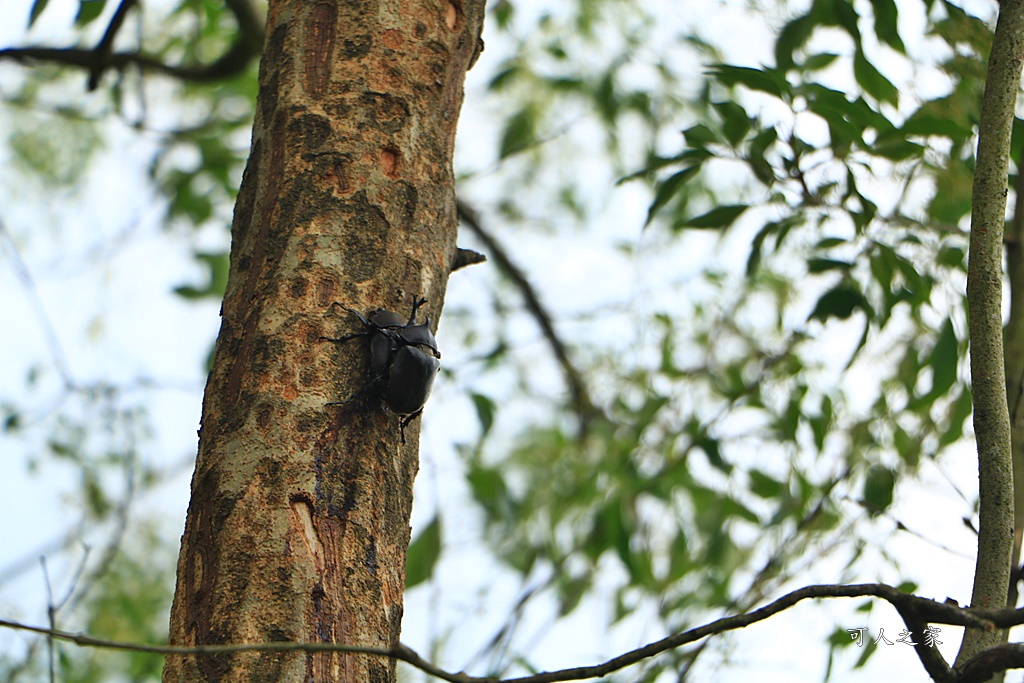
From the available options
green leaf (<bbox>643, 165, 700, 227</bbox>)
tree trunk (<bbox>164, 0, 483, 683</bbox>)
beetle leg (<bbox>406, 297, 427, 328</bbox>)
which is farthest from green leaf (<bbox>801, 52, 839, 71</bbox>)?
beetle leg (<bbox>406, 297, 427, 328</bbox>)

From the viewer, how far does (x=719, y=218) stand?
2.21m

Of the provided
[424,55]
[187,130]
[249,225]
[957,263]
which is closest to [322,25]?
[424,55]

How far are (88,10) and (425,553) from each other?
1.63m

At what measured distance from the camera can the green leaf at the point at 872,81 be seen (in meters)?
1.98

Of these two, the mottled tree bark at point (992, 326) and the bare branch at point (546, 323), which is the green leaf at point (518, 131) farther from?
the mottled tree bark at point (992, 326)

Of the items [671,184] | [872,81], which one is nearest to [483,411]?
[671,184]

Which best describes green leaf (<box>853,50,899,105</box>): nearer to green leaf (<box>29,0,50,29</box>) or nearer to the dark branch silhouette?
the dark branch silhouette

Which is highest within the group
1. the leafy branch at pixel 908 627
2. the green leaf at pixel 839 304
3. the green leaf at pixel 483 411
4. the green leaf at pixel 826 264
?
the green leaf at pixel 483 411

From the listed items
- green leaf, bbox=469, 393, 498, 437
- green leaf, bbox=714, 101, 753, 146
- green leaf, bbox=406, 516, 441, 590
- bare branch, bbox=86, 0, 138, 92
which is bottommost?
green leaf, bbox=406, 516, 441, 590

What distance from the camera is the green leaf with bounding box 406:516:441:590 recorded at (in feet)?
8.32

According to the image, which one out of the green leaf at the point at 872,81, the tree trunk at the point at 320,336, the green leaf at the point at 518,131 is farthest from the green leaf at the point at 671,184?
the green leaf at the point at 518,131

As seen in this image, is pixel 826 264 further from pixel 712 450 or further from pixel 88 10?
pixel 88 10

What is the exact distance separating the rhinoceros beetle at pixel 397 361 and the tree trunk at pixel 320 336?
0.6 inches

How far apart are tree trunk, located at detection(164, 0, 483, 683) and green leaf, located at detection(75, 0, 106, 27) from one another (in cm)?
107
